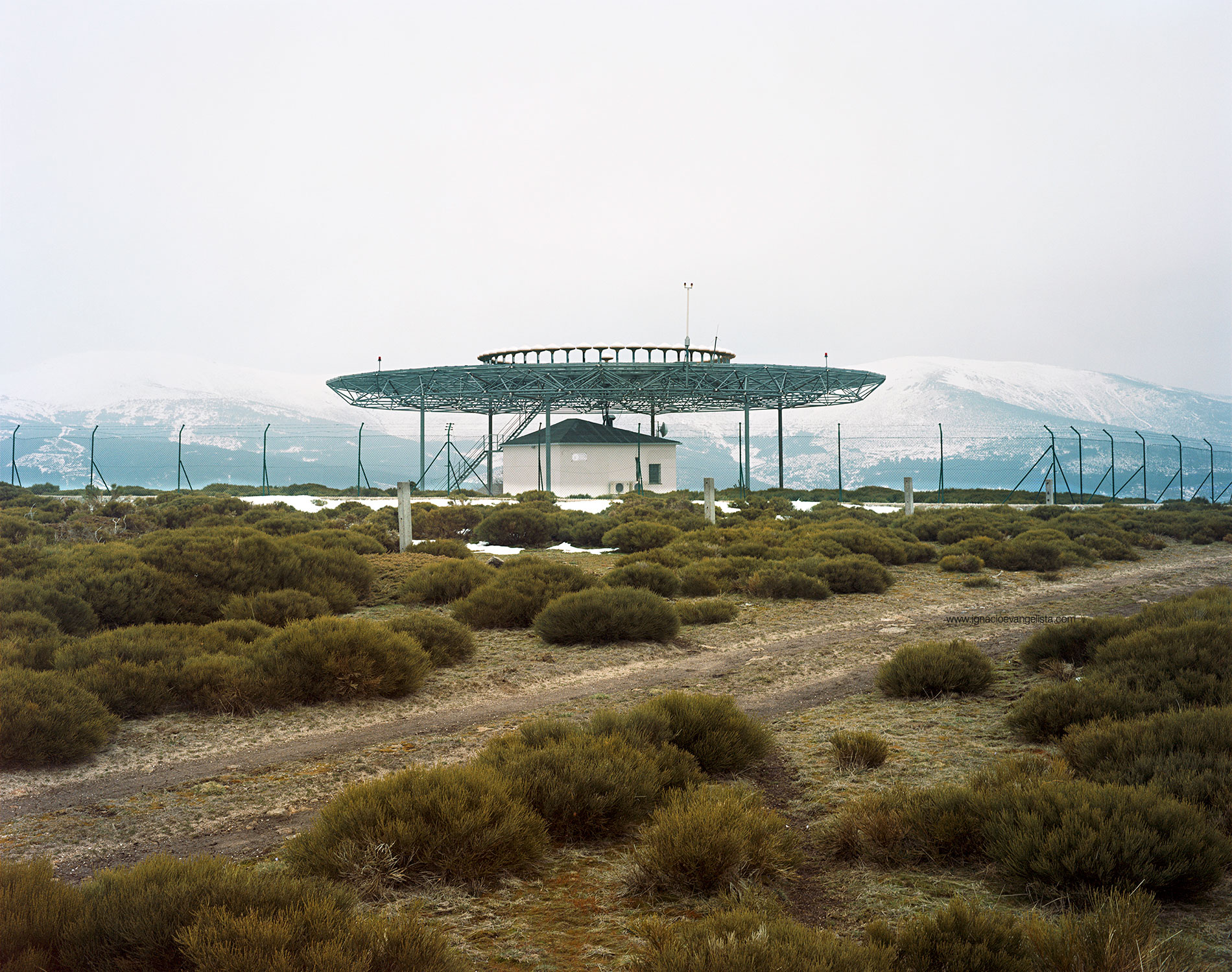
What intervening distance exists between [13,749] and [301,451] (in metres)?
85.6

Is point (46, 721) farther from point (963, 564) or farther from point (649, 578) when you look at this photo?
point (963, 564)

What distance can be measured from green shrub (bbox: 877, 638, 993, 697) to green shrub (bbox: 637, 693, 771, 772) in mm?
2521

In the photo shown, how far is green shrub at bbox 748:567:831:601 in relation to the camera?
15.0m

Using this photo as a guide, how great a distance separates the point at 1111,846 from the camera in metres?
3.74

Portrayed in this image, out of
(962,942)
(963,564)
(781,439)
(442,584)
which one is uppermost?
(781,439)

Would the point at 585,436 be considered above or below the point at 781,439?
above

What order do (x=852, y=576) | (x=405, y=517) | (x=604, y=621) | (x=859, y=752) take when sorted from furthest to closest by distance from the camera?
(x=405, y=517) < (x=852, y=576) < (x=604, y=621) < (x=859, y=752)

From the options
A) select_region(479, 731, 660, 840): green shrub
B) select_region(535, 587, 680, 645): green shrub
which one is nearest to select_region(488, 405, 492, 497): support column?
select_region(535, 587, 680, 645): green shrub

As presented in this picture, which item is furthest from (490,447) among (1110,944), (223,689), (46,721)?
(1110,944)

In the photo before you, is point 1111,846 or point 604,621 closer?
point 1111,846

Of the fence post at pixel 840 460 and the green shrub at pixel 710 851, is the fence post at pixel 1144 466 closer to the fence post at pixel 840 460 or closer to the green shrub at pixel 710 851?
the fence post at pixel 840 460

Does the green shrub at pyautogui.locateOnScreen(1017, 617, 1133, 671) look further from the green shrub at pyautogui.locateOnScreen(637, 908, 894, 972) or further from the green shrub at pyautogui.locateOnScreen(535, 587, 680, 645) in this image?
the green shrub at pyautogui.locateOnScreen(637, 908, 894, 972)

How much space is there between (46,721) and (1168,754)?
7.26 meters

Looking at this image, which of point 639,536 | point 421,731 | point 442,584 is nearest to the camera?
point 421,731
